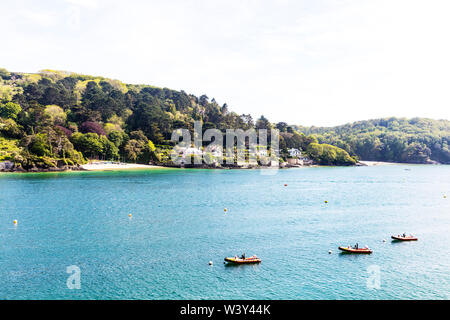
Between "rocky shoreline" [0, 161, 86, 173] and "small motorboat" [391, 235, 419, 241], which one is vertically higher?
"rocky shoreline" [0, 161, 86, 173]

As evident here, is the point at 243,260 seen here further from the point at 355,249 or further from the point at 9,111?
the point at 9,111

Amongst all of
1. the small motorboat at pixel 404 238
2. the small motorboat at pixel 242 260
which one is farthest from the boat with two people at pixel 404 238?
the small motorboat at pixel 242 260

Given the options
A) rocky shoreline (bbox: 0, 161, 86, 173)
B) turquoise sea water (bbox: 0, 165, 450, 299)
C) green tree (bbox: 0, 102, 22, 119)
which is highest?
green tree (bbox: 0, 102, 22, 119)

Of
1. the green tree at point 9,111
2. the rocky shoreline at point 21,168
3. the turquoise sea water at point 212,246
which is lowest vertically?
the turquoise sea water at point 212,246

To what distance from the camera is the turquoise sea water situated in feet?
104

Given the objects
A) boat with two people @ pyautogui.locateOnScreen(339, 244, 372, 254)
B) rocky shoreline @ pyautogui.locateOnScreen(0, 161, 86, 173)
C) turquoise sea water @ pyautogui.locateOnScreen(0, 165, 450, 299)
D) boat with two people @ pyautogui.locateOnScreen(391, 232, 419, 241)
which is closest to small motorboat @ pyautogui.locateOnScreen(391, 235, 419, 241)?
boat with two people @ pyautogui.locateOnScreen(391, 232, 419, 241)

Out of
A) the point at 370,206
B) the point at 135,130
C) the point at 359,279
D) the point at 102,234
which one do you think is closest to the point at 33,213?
the point at 102,234

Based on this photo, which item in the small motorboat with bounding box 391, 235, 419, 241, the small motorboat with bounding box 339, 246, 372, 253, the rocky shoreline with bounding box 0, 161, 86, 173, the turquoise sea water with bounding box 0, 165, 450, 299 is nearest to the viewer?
the turquoise sea water with bounding box 0, 165, 450, 299

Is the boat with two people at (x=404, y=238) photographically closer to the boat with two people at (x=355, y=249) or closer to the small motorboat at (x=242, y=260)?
the boat with two people at (x=355, y=249)

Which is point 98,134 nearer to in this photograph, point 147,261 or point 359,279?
point 147,261

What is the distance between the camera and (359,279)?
113ft

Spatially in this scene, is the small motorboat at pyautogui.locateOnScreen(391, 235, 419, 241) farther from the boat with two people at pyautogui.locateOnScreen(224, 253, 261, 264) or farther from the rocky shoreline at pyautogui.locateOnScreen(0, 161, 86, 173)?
the rocky shoreline at pyautogui.locateOnScreen(0, 161, 86, 173)

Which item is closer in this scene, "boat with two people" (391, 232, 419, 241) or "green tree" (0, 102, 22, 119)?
"boat with two people" (391, 232, 419, 241)

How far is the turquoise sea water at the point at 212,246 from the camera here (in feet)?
104
